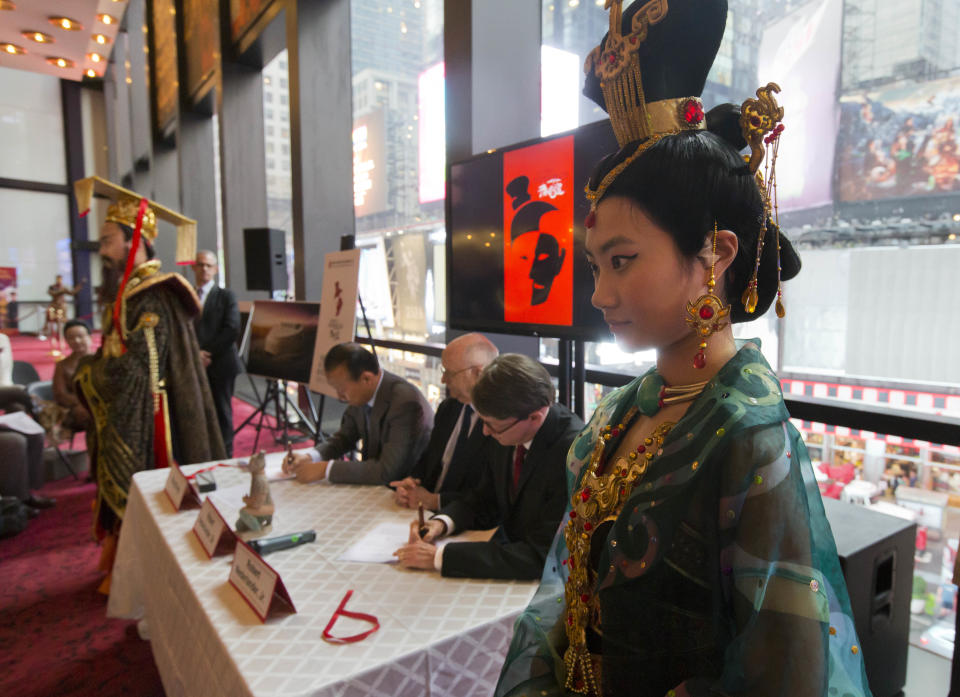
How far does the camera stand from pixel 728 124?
691 mm

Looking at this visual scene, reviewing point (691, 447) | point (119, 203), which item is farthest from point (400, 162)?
point (691, 447)

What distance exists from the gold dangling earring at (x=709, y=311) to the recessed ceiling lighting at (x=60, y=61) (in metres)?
10.7

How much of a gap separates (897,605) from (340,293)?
2.66 meters

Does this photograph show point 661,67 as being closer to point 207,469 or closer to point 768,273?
point 768,273

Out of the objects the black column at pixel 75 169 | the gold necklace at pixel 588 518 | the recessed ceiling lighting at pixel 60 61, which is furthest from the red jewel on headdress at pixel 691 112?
the black column at pixel 75 169

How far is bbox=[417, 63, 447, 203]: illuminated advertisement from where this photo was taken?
136 inches

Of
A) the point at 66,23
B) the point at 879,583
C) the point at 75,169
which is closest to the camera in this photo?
the point at 879,583

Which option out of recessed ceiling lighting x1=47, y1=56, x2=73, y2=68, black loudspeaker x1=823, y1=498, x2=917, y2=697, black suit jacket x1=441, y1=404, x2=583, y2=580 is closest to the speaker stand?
black suit jacket x1=441, y1=404, x2=583, y2=580

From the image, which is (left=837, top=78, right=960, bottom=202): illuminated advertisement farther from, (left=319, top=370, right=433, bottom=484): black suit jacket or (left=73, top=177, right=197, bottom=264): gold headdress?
(left=73, top=177, right=197, bottom=264): gold headdress

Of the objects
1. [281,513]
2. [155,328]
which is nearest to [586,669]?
[281,513]

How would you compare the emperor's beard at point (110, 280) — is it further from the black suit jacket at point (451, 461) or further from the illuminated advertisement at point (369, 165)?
the illuminated advertisement at point (369, 165)

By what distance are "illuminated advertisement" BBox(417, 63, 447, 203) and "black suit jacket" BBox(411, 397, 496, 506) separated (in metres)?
1.82

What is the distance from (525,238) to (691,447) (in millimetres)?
1445

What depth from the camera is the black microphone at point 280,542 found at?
4.62 ft
